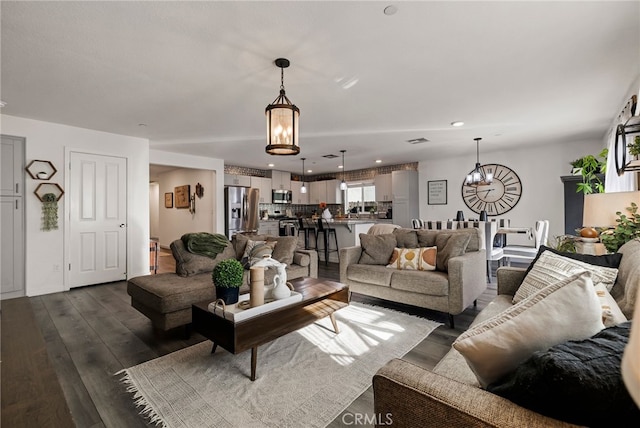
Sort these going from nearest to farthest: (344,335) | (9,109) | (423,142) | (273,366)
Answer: (273,366), (344,335), (9,109), (423,142)

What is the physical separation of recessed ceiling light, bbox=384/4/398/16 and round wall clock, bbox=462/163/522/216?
5.78 metres

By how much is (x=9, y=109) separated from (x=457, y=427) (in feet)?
17.5

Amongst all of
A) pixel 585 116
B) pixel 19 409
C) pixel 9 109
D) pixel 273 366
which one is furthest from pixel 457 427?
pixel 9 109

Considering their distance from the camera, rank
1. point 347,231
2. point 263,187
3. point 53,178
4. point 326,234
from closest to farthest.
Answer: point 53,178 → point 347,231 → point 326,234 → point 263,187

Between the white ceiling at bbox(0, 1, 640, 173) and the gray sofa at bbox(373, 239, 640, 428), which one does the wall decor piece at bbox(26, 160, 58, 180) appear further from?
the gray sofa at bbox(373, 239, 640, 428)

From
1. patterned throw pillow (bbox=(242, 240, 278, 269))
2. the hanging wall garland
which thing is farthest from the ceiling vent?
the hanging wall garland

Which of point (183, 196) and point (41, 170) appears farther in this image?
point (183, 196)

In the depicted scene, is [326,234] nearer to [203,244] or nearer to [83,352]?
[203,244]

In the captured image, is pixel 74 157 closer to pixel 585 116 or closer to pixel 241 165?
pixel 241 165

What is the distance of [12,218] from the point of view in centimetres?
397

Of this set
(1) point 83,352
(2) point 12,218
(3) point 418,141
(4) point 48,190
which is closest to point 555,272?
(1) point 83,352

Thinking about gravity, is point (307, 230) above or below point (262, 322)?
above

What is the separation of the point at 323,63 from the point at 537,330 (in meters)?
2.43

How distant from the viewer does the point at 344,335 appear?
2643mm
